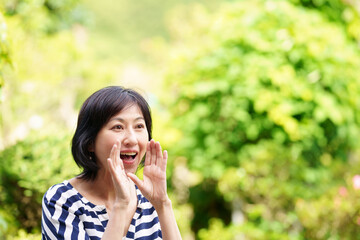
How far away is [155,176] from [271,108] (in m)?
3.26

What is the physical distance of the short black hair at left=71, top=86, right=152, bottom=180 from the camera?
5.72 feet

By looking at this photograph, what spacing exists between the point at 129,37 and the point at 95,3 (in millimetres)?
2959

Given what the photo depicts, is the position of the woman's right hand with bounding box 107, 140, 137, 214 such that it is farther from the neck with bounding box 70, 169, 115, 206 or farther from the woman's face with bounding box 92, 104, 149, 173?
the neck with bounding box 70, 169, 115, 206

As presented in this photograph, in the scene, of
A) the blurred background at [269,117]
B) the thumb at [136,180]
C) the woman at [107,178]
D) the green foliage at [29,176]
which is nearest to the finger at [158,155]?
the woman at [107,178]

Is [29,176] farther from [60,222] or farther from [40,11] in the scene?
[40,11]

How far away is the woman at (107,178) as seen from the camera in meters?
1.64

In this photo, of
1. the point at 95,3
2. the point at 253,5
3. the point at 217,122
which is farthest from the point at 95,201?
the point at 95,3

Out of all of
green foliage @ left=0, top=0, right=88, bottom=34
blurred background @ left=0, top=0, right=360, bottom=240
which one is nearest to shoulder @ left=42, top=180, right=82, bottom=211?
blurred background @ left=0, top=0, right=360, bottom=240

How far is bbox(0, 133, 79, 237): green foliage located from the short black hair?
1676 millimetres

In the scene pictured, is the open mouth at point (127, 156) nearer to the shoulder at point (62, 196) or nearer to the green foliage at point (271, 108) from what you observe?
the shoulder at point (62, 196)

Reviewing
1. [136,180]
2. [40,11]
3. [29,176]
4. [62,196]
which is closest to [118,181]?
[136,180]

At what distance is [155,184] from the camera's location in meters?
1.79

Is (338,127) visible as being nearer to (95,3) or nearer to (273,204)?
(273,204)

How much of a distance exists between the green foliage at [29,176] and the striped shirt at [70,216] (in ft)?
5.74
